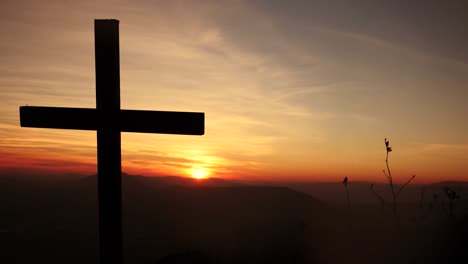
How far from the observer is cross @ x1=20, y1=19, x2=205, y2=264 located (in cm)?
454

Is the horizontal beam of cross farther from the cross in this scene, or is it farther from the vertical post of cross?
the vertical post of cross

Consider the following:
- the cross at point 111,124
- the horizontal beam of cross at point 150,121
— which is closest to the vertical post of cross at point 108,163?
the cross at point 111,124

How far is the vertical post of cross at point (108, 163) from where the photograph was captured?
14.9ft

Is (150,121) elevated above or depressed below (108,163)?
above

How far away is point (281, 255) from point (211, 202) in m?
42.2

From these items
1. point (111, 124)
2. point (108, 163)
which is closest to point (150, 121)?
point (111, 124)

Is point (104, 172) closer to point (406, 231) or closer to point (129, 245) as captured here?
point (406, 231)

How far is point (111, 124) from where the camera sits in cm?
465

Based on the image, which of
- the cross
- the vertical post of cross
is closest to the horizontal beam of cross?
the cross

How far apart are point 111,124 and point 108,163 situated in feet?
1.53

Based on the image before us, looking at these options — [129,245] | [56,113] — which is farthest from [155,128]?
[129,245]

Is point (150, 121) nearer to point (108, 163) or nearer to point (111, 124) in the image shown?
point (111, 124)

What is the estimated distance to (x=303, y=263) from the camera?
54.1 feet

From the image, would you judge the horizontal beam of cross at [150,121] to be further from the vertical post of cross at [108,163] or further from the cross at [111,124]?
the vertical post of cross at [108,163]
